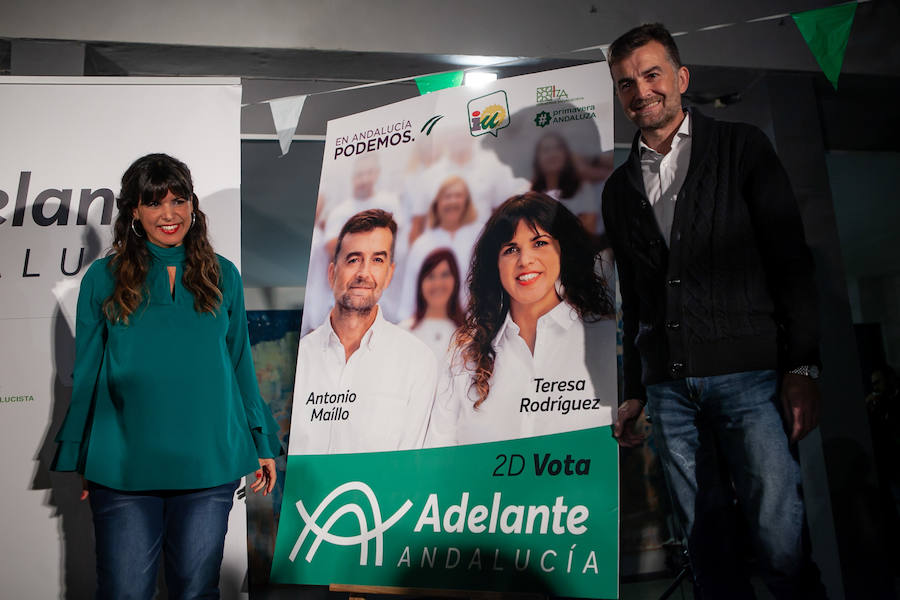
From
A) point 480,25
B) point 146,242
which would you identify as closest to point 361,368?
point 146,242

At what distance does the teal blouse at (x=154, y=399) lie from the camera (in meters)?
1.74

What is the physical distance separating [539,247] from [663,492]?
89.2 inches

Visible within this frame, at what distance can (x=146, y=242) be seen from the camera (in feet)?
6.54

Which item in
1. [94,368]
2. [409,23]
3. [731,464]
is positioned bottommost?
Answer: [731,464]

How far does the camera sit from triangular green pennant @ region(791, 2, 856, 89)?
2260mm

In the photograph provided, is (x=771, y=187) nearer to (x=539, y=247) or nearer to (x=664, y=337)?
(x=664, y=337)

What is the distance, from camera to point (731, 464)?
5.83 ft

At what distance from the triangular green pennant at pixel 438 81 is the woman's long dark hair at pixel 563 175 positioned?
1.98 ft

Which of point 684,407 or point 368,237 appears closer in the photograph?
point 684,407

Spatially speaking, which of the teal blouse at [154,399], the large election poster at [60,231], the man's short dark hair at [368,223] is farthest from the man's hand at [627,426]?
Result: the large election poster at [60,231]

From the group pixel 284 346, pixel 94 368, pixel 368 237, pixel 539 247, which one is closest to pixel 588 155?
pixel 539 247

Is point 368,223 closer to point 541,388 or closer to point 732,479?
point 541,388

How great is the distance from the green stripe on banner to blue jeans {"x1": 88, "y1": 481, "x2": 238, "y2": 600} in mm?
393

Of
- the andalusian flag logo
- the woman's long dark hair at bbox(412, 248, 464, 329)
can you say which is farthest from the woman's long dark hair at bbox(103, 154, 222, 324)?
the andalusian flag logo
